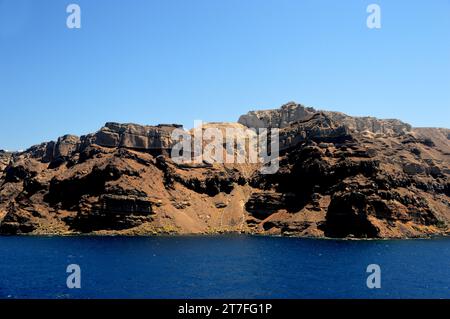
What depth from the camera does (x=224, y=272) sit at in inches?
4998

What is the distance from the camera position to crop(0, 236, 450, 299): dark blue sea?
322 ft

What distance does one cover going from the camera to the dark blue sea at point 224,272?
3863 inches
